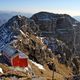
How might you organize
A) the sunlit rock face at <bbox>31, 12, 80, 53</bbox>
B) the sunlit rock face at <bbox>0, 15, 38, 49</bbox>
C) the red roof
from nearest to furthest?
the red roof → the sunlit rock face at <bbox>0, 15, 38, 49</bbox> → the sunlit rock face at <bbox>31, 12, 80, 53</bbox>

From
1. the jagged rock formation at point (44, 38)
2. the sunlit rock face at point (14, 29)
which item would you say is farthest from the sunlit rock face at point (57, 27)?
the sunlit rock face at point (14, 29)

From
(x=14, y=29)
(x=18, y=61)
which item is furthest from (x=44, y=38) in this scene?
(x=18, y=61)

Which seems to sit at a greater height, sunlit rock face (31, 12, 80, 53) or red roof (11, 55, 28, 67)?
red roof (11, 55, 28, 67)

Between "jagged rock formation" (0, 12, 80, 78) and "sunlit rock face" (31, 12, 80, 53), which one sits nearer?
"jagged rock formation" (0, 12, 80, 78)

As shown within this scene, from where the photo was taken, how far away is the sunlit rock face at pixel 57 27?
605ft

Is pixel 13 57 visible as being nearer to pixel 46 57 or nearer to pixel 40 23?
pixel 46 57

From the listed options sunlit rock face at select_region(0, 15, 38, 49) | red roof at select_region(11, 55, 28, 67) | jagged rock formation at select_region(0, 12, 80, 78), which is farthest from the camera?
sunlit rock face at select_region(0, 15, 38, 49)

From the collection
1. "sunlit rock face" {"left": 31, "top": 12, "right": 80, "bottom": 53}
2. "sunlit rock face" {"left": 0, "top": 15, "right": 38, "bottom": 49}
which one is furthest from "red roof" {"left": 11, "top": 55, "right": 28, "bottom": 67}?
"sunlit rock face" {"left": 31, "top": 12, "right": 80, "bottom": 53}

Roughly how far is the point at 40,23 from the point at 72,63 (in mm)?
43600

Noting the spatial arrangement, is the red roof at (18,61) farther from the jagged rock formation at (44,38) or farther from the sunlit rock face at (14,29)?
the sunlit rock face at (14,29)

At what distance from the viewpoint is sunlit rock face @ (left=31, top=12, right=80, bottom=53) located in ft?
605

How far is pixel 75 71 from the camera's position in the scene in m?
145

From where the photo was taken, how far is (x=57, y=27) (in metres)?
192

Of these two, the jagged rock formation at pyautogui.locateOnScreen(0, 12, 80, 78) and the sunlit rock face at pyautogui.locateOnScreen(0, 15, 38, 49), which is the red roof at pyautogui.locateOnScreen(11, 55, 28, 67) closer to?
the jagged rock formation at pyautogui.locateOnScreen(0, 12, 80, 78)
